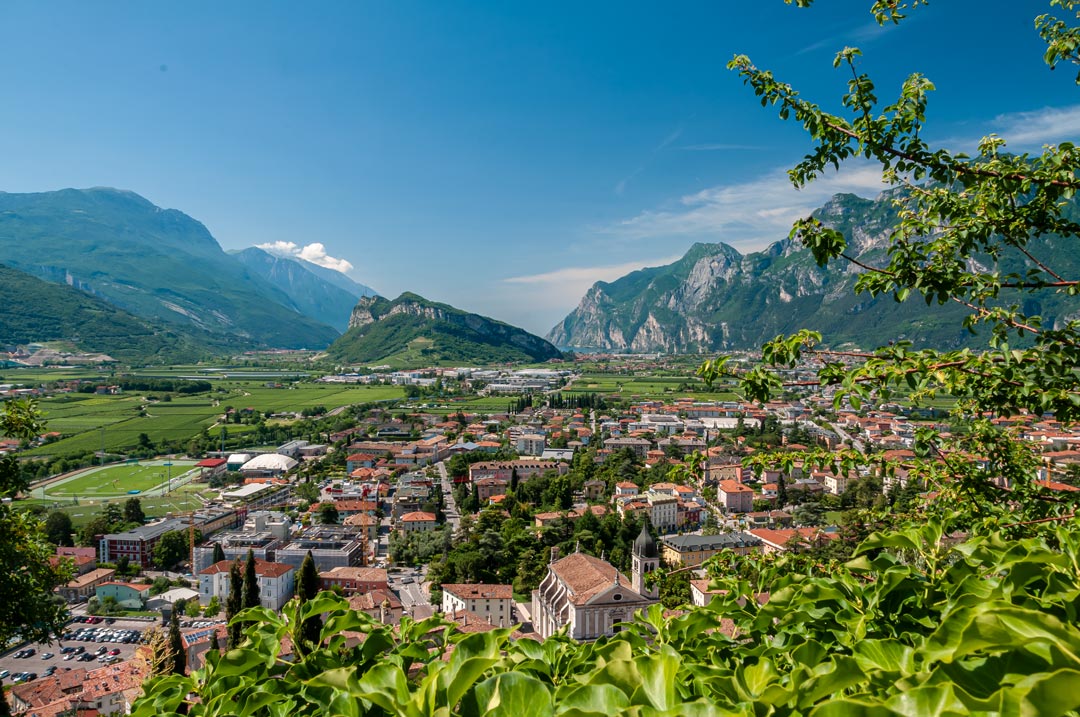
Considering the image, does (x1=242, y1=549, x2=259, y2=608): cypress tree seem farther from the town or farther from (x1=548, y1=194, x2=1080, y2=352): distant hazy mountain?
(x1=548, y1=194, x2=1080, y2=352): distant hazy mountain

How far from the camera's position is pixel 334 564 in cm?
2492

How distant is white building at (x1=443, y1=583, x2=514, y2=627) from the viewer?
18781mm

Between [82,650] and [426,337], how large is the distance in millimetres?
100884

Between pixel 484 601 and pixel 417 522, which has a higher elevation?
pixel 484 601

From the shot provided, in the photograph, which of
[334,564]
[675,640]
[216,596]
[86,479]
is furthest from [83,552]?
[675,640]

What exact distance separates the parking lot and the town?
→ 0.26ft

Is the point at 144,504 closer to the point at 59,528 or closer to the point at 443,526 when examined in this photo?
the point at 59,528

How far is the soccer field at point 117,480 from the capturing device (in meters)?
34.9

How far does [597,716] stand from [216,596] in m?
25.4

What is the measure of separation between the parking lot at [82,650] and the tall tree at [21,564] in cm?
1482

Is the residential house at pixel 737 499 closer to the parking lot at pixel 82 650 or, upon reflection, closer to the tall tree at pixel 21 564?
the parking lot at pixel 82 650

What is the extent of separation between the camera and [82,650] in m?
18.3

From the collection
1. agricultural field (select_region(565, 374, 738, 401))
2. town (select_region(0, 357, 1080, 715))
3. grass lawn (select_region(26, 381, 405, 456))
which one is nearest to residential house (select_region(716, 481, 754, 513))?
town (select_region(0, 357, 1080, 715))

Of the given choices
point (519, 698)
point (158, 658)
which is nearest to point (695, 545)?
point (158, 658)
